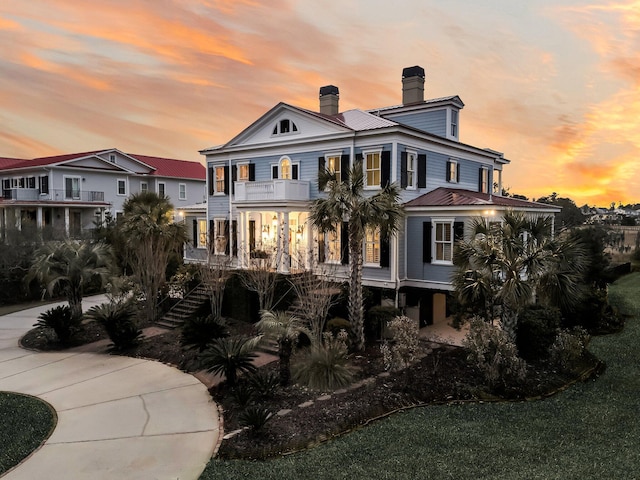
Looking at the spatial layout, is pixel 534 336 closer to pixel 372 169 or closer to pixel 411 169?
pixel 411 169

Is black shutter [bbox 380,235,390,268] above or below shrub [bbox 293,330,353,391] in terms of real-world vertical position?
above

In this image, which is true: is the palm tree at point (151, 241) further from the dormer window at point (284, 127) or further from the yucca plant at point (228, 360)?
the yucca plant at point (228, 360)

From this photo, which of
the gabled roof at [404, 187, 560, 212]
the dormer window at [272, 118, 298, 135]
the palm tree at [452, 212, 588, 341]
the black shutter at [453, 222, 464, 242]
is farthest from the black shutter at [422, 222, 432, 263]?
the dormer window at [272, 118, 298, 135]

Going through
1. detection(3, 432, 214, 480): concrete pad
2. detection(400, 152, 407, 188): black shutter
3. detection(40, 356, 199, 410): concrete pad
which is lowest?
detection(40, 356, 199, 410): concrete pad

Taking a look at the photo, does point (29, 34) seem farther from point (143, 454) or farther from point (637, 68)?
point (637, 68)

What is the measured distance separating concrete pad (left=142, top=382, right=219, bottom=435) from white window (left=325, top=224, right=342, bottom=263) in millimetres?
8733

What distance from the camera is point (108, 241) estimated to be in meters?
30.7

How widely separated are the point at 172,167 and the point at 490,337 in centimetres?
4264

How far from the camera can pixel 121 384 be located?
12.2 meters

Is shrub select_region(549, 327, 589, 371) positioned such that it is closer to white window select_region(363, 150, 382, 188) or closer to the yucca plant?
the yucca plant

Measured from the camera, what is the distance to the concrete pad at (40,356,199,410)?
36.4 ft

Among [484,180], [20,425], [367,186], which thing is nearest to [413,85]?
[484,180]

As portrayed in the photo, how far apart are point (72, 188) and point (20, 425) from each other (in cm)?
3431

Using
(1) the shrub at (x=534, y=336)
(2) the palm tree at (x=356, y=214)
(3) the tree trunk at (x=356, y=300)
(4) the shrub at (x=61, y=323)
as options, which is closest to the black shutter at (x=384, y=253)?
(2) the palm tree at (x=356, y=214)
